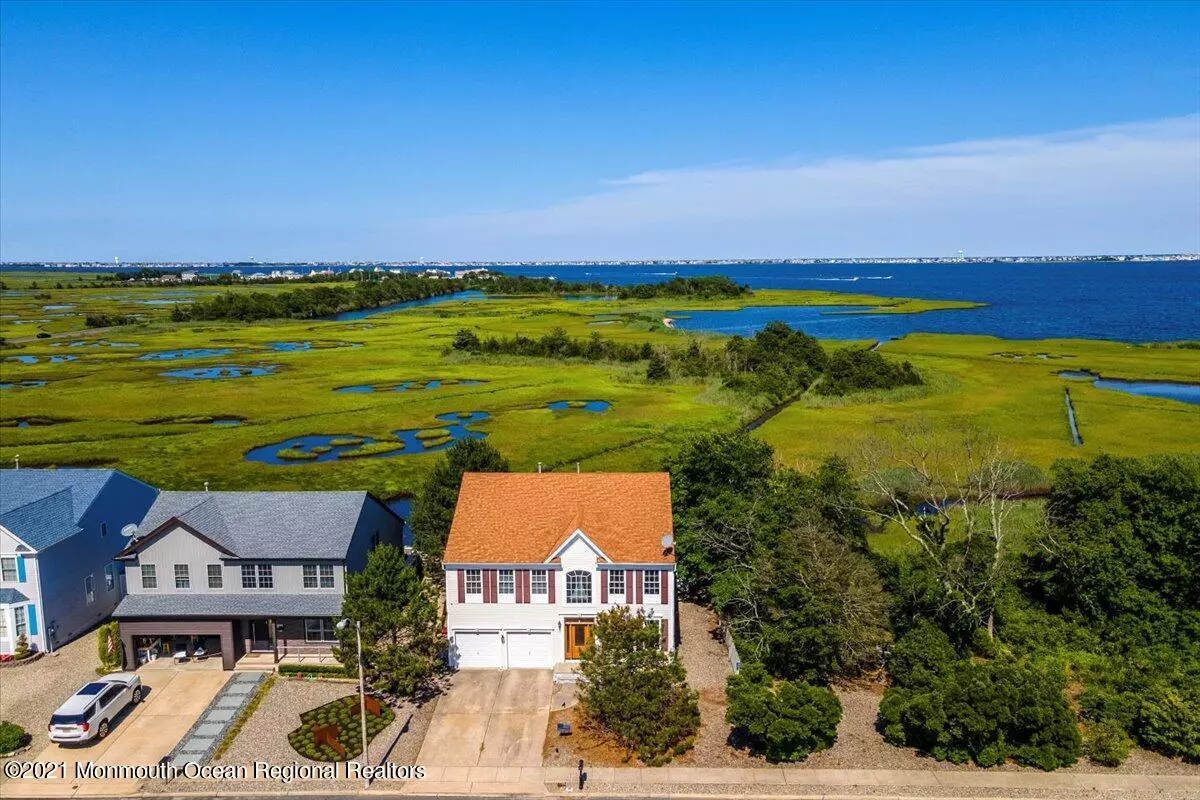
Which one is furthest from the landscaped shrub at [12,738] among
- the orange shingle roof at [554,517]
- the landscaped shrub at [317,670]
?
the orange shingle roof at [554,517]

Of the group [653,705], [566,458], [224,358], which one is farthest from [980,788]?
[224,358]

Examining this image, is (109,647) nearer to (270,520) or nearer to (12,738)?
(12,738)

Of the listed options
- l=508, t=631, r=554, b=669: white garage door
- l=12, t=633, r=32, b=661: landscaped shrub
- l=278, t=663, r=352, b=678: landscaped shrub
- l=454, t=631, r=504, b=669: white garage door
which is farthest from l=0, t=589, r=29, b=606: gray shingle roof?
l=508, t=631, r=554, b=669: white garage door

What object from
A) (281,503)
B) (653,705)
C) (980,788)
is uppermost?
(281,503)

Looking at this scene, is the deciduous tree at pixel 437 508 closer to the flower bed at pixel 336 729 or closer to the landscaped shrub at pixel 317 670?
the landscaped shrub at pixel 317 670

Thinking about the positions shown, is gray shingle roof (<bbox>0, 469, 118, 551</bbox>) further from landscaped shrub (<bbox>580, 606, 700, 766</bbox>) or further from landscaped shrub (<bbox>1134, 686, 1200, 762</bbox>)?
landscaped shrub (<bbox>1134, 686, 1200, 762</bbox>)

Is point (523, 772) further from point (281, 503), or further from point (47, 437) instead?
point (47, 437)

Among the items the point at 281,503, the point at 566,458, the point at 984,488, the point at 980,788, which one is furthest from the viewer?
the point at 566,458
